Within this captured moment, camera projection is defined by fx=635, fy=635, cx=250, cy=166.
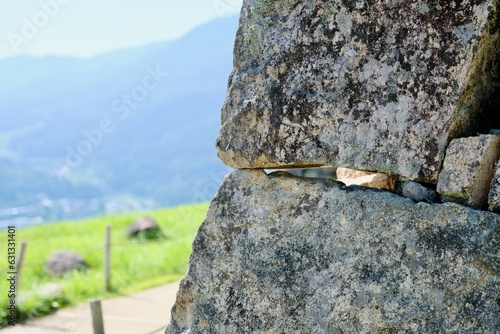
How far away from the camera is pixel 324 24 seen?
288 cm

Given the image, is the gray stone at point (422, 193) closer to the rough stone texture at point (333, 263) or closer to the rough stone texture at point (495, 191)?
the rough stone texture at point (333, 263)

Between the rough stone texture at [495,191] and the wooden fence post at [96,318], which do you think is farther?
the wooden fence post at [96,318]

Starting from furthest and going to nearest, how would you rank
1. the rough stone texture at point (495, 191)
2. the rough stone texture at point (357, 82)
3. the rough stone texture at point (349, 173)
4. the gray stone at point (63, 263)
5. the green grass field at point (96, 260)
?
the gray stone at point (63, 263), the green grass field at point (96, 260), the rough stone texture at point (349, 173), the rough stone texture at point (357, 82), the rough stone texture at point (495, 191)

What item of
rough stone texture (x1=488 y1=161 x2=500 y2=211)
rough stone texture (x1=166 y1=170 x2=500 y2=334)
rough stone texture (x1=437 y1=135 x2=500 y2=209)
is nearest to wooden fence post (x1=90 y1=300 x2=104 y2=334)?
rough stone texture (x1=166 y1=170 x2=500 y2=334)

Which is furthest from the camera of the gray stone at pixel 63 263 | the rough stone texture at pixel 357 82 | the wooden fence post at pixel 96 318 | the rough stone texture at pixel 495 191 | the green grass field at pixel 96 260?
the gray stone at pixel 63 263

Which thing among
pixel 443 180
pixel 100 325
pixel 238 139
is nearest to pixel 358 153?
pixel 443 180

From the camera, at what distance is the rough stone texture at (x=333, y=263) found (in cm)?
255

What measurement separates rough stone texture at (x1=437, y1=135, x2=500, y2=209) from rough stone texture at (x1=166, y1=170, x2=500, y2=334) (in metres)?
0.07

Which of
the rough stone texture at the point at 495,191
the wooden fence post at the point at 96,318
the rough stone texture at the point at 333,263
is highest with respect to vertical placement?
the rough stone texture at the point at 495,191

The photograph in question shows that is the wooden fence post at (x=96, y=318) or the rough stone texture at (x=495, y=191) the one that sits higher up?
the rough stone texture at (x=495, y=191)

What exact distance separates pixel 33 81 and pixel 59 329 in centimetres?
13494

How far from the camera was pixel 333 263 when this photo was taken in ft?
9.19

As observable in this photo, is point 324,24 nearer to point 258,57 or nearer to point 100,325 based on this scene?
point 258,57

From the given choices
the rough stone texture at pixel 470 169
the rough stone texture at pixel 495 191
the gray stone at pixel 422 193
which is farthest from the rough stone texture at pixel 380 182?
the rough stone texture at pixel 495 191
